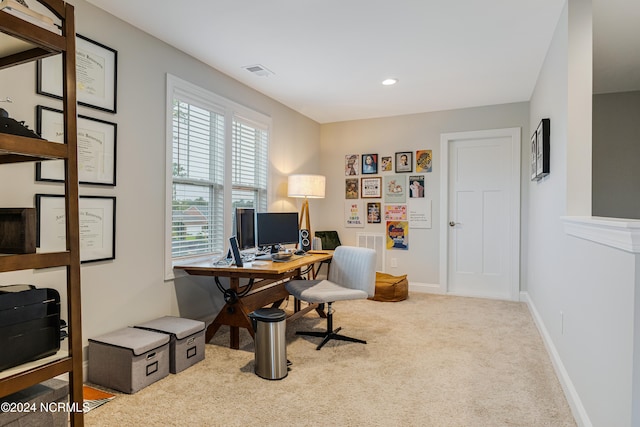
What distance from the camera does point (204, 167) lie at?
3504 millimetres

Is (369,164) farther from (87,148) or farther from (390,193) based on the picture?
(87,148)

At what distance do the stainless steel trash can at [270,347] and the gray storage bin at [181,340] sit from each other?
48cm

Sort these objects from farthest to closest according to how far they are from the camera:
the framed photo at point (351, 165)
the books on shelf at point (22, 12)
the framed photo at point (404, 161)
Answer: the framed photo at point (351, 165)
the framed photo at point (404, 161)
the books on shelf at point (22, 12)

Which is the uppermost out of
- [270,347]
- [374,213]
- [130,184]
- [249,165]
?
[249,165]

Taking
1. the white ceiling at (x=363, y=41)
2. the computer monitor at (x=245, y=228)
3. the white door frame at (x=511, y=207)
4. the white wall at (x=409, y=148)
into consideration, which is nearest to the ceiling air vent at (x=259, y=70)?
the white ceiling at (x=363, y=41)

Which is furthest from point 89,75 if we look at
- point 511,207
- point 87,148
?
point 511,207

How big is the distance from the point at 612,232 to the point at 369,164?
13.3 feet

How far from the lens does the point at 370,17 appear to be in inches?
104

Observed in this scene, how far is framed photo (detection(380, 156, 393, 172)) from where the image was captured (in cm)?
532

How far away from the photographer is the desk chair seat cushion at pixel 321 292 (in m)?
3.00

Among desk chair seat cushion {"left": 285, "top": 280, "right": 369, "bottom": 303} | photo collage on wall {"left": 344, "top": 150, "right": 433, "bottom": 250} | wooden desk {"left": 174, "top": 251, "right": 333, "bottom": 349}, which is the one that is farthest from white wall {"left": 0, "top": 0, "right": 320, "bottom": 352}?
photo collage on wall {"left": 344, "top": 150, "right": 433, "bottom": 250}

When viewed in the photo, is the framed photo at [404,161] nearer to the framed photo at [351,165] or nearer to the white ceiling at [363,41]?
the framed photo at [351,165]

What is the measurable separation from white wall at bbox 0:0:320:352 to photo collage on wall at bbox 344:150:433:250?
267 centimetres

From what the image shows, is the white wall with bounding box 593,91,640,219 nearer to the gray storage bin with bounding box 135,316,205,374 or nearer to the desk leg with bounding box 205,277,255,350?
the desk leg with bounding box 205,277,255,350
